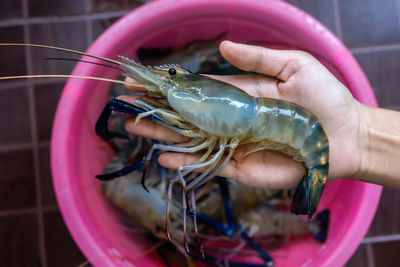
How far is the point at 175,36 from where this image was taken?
62.2 inches

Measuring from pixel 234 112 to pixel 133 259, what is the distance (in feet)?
2.38

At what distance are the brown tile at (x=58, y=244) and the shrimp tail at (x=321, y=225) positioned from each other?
1.06m

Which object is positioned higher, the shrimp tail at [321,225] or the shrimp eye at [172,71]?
the shrimp eye at [172,71]

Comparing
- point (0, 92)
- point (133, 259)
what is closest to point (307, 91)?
point (133, 259)

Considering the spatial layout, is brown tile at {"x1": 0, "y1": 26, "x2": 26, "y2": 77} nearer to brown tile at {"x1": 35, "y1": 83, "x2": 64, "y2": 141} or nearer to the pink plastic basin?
brown tile at {"x1": 35, "y1": 83, "x2": 64, "y2": 141}

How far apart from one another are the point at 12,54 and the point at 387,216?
6.29 feet

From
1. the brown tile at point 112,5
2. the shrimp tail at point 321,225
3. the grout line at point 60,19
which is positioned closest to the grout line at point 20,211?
the grout line at point 60,19

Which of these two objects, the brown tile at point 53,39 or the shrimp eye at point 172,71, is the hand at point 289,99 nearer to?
the shrimp eye at point 172,71

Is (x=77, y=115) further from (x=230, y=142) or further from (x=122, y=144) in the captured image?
(x=230, y=142)

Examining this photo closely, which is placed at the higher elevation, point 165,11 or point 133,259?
point 165,11

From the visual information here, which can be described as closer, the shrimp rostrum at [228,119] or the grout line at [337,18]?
the shrimp rostrum at [228,119]

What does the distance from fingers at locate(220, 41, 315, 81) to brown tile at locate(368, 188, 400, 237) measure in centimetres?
88

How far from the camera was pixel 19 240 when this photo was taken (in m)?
1.71

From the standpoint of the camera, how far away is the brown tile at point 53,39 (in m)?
1.70
